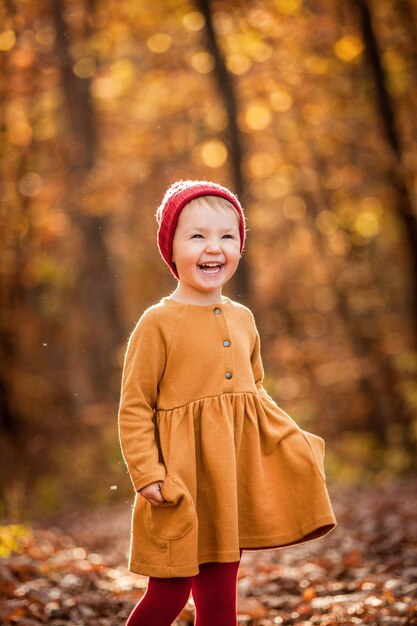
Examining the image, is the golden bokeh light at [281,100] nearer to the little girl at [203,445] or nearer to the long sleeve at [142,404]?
the little girl at [203,445]

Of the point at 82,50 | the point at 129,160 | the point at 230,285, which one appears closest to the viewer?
the point at 230,285

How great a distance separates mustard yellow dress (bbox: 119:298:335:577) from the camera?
324 centimetres

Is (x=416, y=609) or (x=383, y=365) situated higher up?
(x=383, y=365)

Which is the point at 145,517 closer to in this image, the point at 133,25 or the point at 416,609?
the point at 416,609

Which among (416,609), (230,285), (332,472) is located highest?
(230,285)

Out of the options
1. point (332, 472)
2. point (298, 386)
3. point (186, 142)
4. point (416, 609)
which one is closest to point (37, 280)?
point (186, 142)

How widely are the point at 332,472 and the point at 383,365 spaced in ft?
7.88

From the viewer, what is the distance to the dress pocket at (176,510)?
10.5 ft

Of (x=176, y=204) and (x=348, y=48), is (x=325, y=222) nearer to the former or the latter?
(x=348, y=48)

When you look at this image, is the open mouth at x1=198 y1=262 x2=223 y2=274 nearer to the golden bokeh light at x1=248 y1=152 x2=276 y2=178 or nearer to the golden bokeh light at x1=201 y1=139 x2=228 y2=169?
the golden bokeh light at x1=201 y1=139 x2=228 y2=169

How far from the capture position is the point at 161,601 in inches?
129

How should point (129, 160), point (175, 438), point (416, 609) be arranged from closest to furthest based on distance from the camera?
point (175, 438) → point (416, 609) → point (129, 160)

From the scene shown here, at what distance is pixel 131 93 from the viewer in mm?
16328

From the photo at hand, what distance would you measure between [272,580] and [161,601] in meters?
2.62
